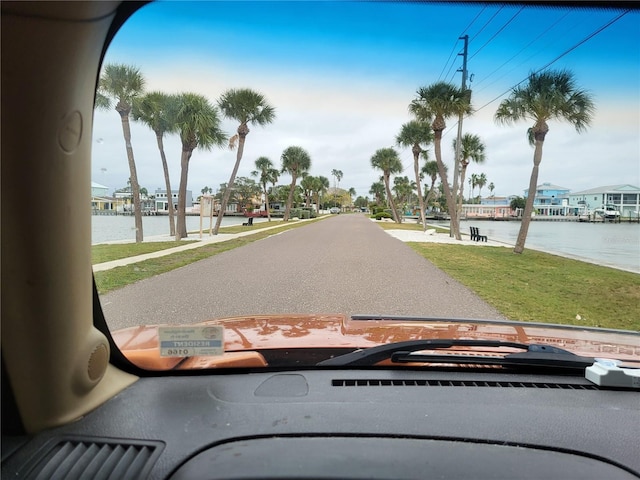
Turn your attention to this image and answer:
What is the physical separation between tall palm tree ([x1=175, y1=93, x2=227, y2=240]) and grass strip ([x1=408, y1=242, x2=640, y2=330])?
443 cm

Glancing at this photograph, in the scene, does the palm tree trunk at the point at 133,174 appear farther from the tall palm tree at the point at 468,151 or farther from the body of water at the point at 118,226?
the tall palm tree at the point at 468,151

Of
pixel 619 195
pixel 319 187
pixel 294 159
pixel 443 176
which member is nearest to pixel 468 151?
pixel 443 176

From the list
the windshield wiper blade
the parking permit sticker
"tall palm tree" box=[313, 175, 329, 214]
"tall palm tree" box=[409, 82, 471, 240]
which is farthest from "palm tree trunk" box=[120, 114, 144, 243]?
"tall palm tree" box=[313, 175, 329, 214]

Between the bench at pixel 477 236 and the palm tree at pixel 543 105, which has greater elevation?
the palm tree at pixel 543 105

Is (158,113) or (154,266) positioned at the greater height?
(158,113)

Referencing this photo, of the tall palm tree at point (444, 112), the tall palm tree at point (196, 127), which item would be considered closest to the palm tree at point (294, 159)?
the tall palm tree at point (196, 127)

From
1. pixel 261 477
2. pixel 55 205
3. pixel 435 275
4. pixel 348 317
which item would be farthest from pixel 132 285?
pixel 435 275

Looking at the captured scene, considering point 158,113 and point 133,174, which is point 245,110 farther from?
point 133,174

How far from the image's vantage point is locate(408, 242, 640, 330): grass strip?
18.9 ft

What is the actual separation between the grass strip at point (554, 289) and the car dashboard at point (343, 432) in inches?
163

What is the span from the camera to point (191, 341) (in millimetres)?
1991

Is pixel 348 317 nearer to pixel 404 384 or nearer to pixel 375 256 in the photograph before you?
pixel 404 384

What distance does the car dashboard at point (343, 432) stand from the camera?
1406mm

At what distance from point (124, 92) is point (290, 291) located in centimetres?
476
